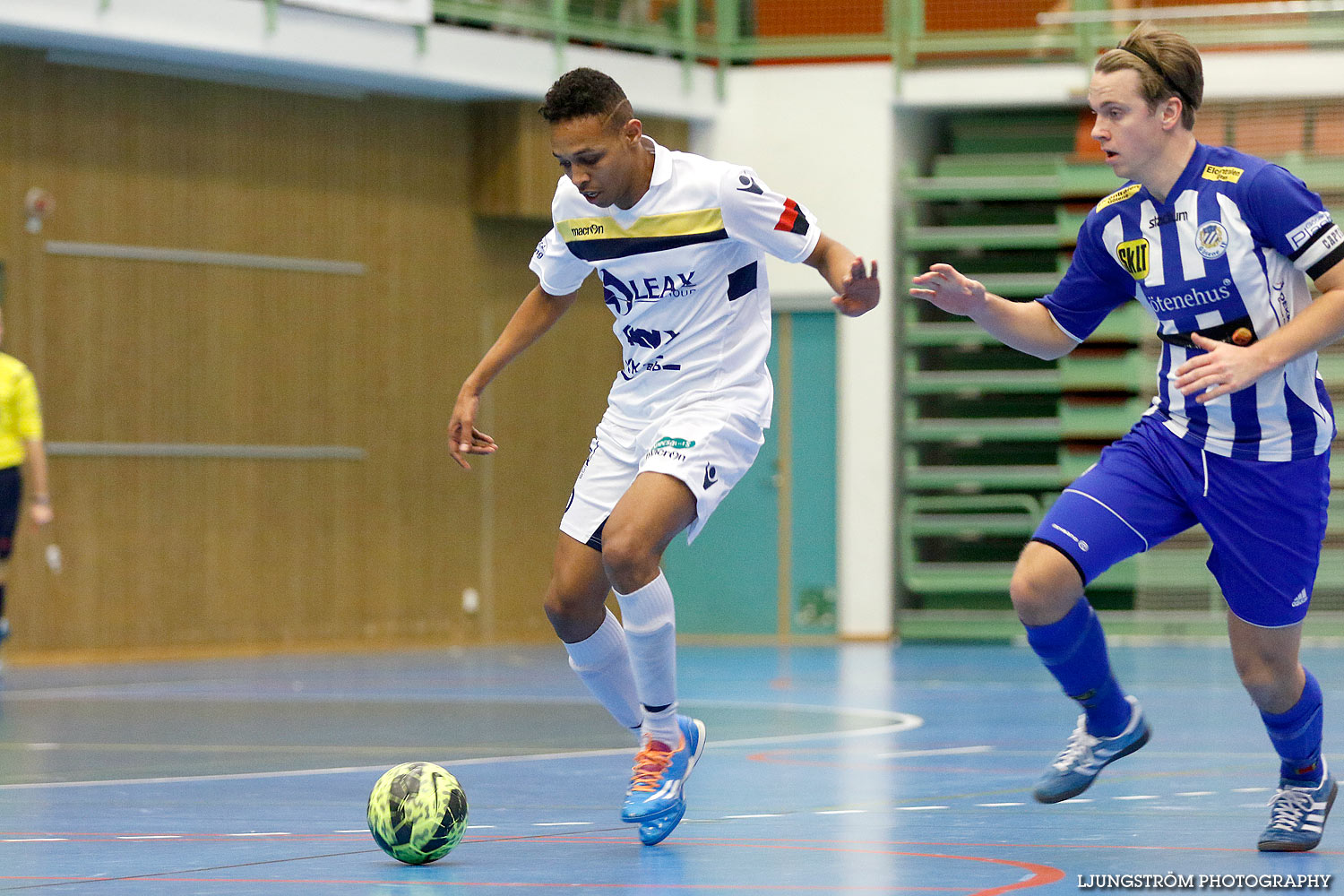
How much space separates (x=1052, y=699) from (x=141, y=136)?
26.9ft

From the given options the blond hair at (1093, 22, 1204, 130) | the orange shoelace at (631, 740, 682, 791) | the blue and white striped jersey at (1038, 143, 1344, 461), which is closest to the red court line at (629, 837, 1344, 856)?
the orange shoelace at (631, 740, 682, 791)

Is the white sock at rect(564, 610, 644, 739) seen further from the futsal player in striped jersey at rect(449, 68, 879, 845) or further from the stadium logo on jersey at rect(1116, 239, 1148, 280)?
the stadium logo on jersey at rect(1116, 239, 1148, 280)

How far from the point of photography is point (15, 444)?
12609 millimetres

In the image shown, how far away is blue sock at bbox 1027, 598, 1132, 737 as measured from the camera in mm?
5262

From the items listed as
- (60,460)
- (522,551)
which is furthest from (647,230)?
(522,551)

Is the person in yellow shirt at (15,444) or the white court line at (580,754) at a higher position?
the person in yellow shirt at (15,444)

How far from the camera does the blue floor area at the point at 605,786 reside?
4.77m

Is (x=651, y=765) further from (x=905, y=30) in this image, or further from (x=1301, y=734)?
(x=905, y=30)

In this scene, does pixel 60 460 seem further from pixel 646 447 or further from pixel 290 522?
pixel 646 447

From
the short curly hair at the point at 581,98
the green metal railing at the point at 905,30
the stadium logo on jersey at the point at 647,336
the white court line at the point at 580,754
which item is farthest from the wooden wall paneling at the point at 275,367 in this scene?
the short curly hair at the point at 581,98

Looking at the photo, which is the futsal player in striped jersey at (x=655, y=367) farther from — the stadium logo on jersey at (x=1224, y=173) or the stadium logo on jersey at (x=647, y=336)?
the stadium logo on jersey at (x=1224, y=173)

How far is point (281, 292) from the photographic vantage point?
16016mm

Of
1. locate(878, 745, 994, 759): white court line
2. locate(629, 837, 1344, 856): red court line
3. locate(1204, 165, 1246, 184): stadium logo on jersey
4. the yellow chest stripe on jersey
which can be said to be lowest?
locate(878, 745, 994, 759): white court line

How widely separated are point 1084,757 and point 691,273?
1759mm
